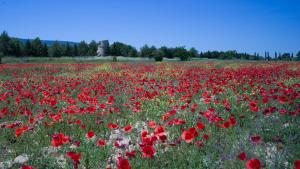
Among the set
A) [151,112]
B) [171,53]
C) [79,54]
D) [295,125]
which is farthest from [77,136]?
[79,54]

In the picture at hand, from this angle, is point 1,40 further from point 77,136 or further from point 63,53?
point 77,136

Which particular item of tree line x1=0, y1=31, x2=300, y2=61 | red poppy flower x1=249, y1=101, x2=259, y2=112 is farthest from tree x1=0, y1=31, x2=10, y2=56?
red poppy flower x1=249, y1=101, x2=259, y2=112

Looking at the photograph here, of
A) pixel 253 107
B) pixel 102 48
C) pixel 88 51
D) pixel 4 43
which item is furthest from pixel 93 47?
pixel 253 107

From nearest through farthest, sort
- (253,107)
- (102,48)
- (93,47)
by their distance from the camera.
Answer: (253,107), (102,48), (93,47)

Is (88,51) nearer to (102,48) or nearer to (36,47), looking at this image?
(102,48)

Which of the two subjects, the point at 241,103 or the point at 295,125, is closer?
the point at 295,125

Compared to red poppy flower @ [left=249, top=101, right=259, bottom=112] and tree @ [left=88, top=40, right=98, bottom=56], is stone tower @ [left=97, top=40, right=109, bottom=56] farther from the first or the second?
red poppy flower @ [left=249, top=101, right=259, bottom=112]

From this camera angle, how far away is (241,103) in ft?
24.2

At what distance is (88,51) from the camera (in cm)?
10475

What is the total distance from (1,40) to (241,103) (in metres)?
77.7

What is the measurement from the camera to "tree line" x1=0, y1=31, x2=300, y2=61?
76.6 metres

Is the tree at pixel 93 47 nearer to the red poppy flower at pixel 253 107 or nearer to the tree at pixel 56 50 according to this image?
the tree at pixel 56 50

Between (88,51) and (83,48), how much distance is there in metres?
2.24

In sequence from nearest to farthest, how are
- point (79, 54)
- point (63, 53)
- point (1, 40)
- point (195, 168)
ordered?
point (195, 168), point (1, 40), point (63, 53), point (79, 54)
